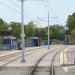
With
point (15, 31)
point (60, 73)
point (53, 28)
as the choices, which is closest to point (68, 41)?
point (15, 31)

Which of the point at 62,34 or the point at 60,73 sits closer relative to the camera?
the point at 60,73

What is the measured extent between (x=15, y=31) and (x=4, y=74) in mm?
100424

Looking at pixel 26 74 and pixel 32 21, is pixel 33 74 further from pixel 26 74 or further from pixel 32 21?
pixel 32 21

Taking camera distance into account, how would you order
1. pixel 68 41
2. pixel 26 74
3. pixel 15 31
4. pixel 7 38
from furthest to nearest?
pixel 15 31 → pixel 68 41 → pixel 7 38 → pixel 26 74

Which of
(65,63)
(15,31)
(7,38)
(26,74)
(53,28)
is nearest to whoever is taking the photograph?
(26,74)

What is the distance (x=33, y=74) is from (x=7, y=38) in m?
52.1

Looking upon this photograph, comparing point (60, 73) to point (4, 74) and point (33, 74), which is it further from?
point (4, 74)

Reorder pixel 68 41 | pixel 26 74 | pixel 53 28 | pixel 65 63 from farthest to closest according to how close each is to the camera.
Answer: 1. pixel 53 28
2. pixel 68 41
3. pixel 65 63
4. pixel 26 74

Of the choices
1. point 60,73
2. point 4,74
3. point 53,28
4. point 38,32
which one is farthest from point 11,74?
point 53,28

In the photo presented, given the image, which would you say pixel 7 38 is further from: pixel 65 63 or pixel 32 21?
pixel 32 21

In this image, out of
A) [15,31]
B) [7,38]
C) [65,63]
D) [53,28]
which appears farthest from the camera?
[53,28]

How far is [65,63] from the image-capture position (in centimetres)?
3114

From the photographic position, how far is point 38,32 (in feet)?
476

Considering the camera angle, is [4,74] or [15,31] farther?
[15,31]
